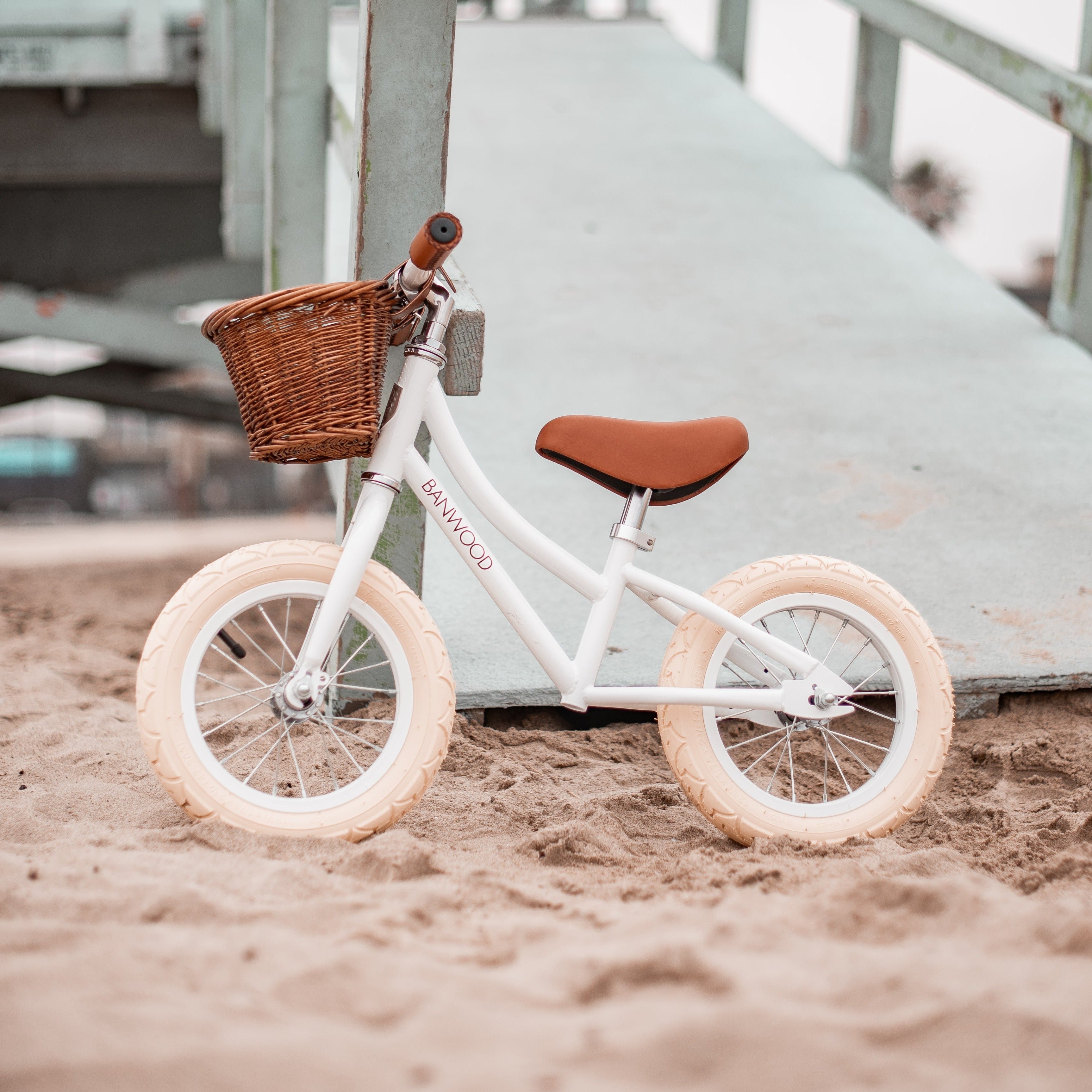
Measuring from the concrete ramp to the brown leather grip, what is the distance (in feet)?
3.74

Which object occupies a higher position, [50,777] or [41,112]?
[41,112]

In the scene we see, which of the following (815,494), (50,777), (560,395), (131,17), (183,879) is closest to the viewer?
(183,879)

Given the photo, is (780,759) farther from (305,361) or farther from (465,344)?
(305,361)

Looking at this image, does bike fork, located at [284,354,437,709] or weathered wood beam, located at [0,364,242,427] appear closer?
bike fork, located at [284,354,437,709]

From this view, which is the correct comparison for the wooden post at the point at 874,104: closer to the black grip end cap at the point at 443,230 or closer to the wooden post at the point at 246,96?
the wooden post at the point at 246,96

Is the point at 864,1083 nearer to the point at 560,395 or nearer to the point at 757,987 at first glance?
the point at 757,987

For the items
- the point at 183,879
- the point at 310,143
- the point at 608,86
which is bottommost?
the point at 183,879

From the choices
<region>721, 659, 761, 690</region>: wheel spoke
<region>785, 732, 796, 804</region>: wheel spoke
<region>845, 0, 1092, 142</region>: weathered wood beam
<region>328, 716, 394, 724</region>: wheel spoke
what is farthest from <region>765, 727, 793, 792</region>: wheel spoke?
<region>845, 0, 1092, 142</region>: weathered wood beam

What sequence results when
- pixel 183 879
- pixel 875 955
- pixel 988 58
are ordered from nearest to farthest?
pixel 875 955 < pixel 183 879 < pixel 988 58

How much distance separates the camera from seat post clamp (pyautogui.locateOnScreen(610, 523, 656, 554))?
7.23 feet

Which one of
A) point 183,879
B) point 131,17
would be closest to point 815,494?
point 183,879

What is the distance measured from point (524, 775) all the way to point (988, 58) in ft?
13.0

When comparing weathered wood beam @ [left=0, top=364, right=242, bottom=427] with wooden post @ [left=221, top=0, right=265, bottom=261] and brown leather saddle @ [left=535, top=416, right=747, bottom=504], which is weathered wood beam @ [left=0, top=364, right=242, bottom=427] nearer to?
wooden post @ [left=221, top=0, right=265, bottom=261]

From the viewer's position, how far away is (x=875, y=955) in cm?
155
